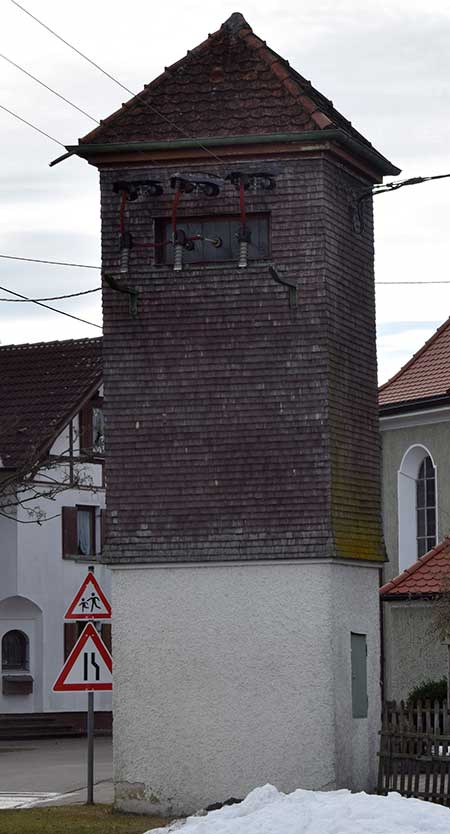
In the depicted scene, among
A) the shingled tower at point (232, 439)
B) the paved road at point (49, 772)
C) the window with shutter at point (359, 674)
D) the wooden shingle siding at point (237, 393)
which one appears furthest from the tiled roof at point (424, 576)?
the wooden shingle siding at point (237, 393)

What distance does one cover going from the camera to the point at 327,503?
20703 millimetres

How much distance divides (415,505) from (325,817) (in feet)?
82.6

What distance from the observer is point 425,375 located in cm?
4034

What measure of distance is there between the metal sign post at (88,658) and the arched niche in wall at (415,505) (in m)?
19.7

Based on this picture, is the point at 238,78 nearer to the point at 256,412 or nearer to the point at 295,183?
the point at 295,183

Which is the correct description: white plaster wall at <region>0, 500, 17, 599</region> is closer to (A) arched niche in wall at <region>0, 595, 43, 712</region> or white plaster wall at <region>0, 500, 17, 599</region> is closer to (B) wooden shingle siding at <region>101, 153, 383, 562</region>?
(A) arched niche in wall at <region>0, 595, 43, 712</region>

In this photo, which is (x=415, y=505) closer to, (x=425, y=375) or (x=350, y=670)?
(x=425, y=375)

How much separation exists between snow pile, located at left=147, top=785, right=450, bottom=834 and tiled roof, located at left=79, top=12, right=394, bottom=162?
8318 mm

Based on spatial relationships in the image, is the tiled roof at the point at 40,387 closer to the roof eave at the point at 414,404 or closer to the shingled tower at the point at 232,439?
the roof eave at the point at 414,404

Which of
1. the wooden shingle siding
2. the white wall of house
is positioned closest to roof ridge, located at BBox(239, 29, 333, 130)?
the wooden shingle siding

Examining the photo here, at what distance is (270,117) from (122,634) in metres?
6.40

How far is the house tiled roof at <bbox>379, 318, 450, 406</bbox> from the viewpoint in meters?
39.5

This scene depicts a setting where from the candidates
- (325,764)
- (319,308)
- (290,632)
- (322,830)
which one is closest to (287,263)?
(319,308)

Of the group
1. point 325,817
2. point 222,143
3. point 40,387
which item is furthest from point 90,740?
point 40,387
